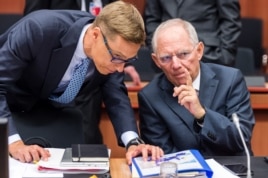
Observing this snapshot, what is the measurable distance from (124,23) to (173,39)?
39cm

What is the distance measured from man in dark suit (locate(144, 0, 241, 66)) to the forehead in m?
1.05

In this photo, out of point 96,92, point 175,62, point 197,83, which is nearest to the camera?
point 175,62

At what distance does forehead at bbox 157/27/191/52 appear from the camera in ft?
7.54

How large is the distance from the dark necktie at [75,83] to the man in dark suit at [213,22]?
4.19ft

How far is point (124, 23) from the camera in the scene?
6.48 ft

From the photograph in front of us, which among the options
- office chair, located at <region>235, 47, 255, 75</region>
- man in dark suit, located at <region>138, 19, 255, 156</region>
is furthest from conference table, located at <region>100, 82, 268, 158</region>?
man in dark suit, located at <region>138, 19, 255, 156</region>

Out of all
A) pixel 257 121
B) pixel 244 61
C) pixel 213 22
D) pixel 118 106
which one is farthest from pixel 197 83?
pixel 244 61

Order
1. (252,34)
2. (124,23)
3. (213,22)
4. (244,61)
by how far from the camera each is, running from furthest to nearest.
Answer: (252,34) → (244,61) → (213,22) → (124,23)

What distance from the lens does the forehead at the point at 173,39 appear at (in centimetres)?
230

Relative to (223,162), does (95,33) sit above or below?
above

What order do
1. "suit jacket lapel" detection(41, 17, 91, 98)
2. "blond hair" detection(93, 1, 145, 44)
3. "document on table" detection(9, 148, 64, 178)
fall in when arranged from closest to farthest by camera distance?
"document on table" detection(9, 148, 64, 178) → "blond hair" detection(93, 1, 145, 44) → "suit jacket lapel" detection(41, 17, 91, 98)

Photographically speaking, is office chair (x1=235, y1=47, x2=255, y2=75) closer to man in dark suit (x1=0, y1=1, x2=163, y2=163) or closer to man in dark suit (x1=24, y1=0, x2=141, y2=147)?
man in dark suit (x1=24, y1=0, x2=141, y2=147)

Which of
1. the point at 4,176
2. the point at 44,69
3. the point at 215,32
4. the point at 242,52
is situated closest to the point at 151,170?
the point at 4,176

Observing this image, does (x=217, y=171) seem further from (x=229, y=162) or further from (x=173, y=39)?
(x=173, y=39)
